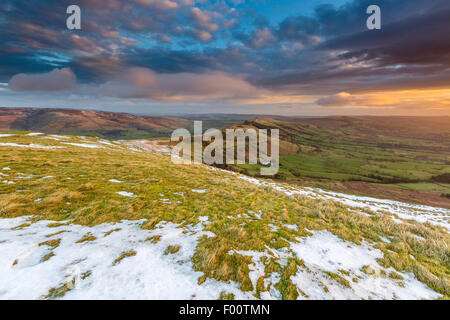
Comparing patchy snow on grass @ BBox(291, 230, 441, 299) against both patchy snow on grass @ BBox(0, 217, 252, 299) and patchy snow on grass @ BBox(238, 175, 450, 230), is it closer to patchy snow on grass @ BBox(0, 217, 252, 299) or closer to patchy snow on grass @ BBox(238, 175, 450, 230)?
patchy snow on grass @ BBox(0, 217, 252, 299)

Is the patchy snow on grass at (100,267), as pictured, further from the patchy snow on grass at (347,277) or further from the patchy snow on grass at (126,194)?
the patchy snow on grass at (126,194)

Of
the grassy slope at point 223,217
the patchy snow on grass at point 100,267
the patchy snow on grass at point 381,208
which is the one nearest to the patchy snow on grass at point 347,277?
the grassy slope at point 223,217

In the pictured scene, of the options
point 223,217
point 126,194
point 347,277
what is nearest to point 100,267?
point 223,217

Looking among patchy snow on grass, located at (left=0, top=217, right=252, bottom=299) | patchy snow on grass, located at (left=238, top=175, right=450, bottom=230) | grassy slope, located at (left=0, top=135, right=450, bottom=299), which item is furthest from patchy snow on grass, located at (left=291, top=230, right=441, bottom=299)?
patchy snow on grass, located at (left=238, top=175, right=450, bottom=230)

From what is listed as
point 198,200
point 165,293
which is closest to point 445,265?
point 165,293

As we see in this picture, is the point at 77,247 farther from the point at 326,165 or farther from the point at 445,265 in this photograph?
the point at 326,165

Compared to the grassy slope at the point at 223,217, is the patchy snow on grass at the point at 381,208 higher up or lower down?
lower down

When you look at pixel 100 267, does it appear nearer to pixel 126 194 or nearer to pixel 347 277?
pixel 126 194
